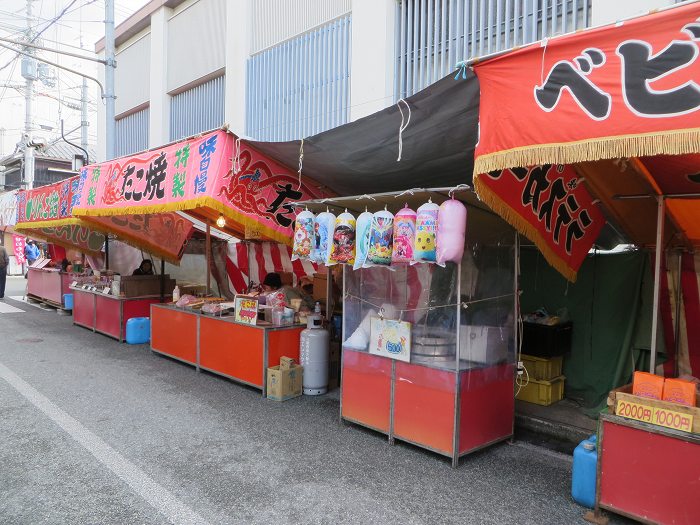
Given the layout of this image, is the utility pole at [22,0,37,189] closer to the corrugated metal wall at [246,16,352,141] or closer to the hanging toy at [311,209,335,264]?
the corrugated metal wall at [246,16,352,141]

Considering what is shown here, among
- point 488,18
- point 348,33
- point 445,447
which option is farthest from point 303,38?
point 445,447

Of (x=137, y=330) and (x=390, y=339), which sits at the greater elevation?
(x=390, y=339)

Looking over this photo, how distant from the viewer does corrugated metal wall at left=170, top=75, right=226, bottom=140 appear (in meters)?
13.7

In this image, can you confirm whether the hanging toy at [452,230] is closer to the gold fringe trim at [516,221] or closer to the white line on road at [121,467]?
the gold fringe trim at [516,221]

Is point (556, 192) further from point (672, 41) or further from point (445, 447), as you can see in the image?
point (445, 447)

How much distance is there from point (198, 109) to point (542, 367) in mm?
12044

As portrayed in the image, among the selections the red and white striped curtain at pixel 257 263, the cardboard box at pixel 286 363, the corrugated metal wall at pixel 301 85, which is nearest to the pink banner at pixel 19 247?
the red and white striped curtain at pixel 257 263

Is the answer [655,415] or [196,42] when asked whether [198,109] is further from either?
[655,415]

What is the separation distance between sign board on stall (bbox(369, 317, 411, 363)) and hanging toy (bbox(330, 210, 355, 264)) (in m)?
0.80

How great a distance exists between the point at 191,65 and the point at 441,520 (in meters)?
14.3

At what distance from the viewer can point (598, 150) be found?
3115mm

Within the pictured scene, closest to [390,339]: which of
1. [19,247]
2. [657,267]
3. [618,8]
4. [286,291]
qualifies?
[657,267]

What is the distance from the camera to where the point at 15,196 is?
53.5 feet

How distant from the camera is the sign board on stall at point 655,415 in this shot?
3668 millimetres
